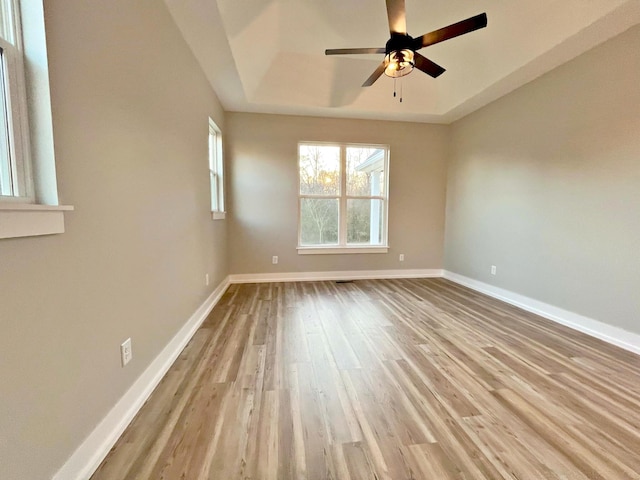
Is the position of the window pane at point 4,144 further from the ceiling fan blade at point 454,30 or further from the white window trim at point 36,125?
the ceiling fan blade at point 454,30

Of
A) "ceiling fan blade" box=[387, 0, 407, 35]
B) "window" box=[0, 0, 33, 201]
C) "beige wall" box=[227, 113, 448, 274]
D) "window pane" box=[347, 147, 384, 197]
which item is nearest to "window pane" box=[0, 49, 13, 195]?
"window" box=[0, 0, 33, 201]

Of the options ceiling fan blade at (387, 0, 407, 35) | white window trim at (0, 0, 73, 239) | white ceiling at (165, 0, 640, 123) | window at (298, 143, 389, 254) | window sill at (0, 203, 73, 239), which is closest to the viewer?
window sill at (0, 203, 73, 239)

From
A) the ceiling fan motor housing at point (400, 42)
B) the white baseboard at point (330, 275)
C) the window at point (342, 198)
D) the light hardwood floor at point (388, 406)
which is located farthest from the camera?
the window at point (342, 198)

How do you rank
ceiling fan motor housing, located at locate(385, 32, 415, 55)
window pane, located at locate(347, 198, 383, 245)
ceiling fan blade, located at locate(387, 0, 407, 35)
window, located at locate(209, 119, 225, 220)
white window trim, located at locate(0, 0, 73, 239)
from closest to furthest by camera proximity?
white window trim, located at locate(0, 0, 73, 239), ceiling fan blade, located at locate(387, 0, 407, 35), ceiling fan motor housing, located at locate(385, 32, 415, 55), window, located at locate(209, 119, 225, 220), window pane, located at locate(347, 198, 383, 245)

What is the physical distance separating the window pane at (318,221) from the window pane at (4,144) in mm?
3735

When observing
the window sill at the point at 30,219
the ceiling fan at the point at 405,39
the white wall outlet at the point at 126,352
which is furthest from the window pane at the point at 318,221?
the window sill at the point at 30,219

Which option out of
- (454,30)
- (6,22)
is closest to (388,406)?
(6,22)

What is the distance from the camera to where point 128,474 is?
3.79 ft

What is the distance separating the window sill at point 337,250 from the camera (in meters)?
4.58

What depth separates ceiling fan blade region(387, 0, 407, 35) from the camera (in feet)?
6.20

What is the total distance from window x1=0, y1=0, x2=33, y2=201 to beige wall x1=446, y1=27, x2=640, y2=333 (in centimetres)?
389

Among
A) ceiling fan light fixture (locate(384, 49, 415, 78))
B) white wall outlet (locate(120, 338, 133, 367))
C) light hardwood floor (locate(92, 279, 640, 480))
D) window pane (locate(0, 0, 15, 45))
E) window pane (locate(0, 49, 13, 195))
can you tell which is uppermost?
ceiling fan light fixture (locate(384, 49, 415, 78))

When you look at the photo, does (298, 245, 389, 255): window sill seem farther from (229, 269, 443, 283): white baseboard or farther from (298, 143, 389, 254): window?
(229, 269, 443, 283): white baseboard

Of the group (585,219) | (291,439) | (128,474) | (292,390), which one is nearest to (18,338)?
(128,474)
